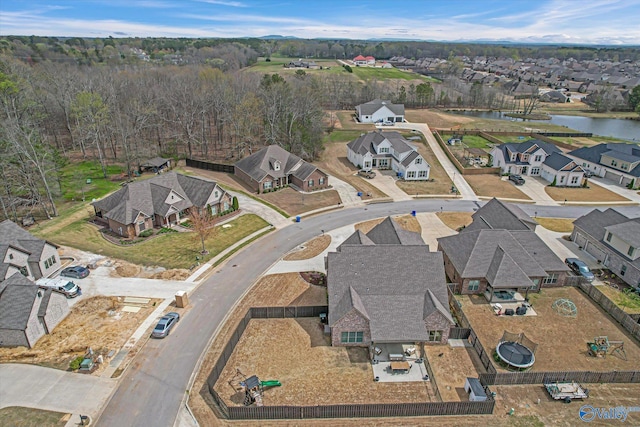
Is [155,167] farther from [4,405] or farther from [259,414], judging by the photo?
[259,414]

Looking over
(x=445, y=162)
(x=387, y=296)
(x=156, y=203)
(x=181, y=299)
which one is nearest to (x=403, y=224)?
(x=387, y=296)

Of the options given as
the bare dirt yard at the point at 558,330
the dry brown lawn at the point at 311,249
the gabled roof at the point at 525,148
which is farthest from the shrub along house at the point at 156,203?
the gabled roof at the point at 525,148

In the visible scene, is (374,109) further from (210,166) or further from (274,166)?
(210,166)

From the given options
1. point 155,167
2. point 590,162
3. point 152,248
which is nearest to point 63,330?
point 152,248

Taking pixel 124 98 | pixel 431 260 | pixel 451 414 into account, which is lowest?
pixel 451 414

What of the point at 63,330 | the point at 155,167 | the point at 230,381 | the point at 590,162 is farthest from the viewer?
the point at 590,162

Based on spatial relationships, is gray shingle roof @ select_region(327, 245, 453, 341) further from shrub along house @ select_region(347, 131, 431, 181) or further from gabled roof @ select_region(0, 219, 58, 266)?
shrub along house @ select_region(347, 131, 431, 181)

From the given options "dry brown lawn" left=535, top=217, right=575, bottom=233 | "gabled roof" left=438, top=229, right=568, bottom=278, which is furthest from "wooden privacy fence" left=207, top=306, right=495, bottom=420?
"dry brown lawn" left=535, top=217, right=575, bottom=233

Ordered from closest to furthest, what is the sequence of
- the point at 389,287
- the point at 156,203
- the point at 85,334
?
the point at 85,334 < the point at 389,287 < the point at 156,203
